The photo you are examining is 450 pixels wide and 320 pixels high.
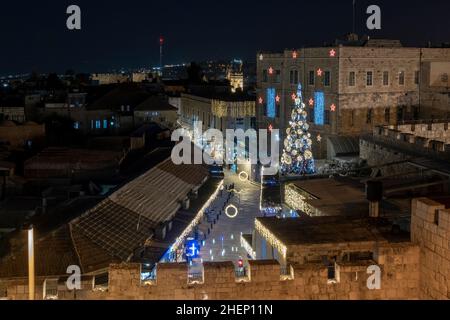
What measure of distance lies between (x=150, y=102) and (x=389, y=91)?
2383 cm

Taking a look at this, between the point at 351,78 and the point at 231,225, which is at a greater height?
the point at 351,78

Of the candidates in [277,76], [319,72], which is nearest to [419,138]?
[319,72]

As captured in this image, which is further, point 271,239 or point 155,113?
point 155,113

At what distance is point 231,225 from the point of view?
3073 centimetres

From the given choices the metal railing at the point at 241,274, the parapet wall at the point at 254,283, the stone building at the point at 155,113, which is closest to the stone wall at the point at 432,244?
the parapet wall at the point at 254,283

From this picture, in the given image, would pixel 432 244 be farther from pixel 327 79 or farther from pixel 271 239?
pixel 327 79

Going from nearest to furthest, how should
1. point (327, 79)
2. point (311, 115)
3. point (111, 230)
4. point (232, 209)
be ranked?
point (111, 230), point (232, 209), point (327, 79), point (311, 115)

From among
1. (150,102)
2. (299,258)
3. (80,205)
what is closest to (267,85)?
(150,102)

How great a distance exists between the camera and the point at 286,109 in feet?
149

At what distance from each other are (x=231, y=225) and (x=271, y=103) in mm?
18926

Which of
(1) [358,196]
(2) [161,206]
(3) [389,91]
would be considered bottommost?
(2) [161,206]

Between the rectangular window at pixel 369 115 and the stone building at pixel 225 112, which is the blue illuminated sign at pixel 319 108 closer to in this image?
the rectangular window at pixel 369 115
